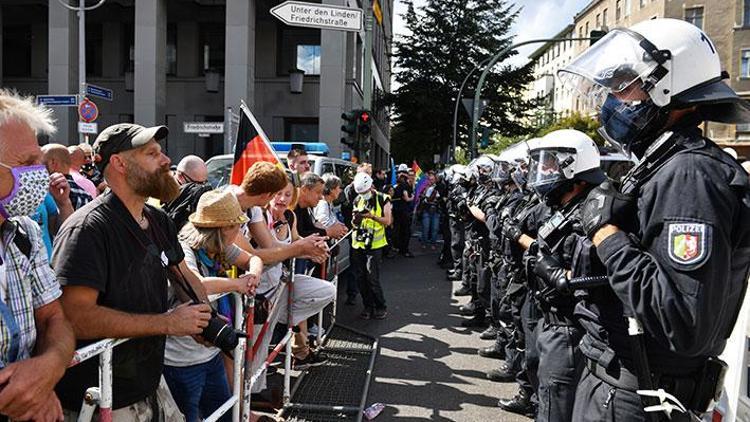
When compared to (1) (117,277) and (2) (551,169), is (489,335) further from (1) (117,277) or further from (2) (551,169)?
(1) (117,277)

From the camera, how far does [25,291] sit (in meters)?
1.87

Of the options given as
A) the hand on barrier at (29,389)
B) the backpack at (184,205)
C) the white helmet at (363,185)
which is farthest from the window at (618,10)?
the hand on barrier at (29,389)

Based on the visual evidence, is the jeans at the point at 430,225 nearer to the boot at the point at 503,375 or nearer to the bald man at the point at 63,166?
the boot at the point at 503,375

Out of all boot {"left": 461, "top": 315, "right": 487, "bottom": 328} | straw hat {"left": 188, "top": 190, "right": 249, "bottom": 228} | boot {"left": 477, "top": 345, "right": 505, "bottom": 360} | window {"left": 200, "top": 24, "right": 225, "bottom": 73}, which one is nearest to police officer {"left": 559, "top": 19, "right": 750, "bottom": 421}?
straw hat {"left": 188, "top": 190, "right": 249, "bottom": 228}

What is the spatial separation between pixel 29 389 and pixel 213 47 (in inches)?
928

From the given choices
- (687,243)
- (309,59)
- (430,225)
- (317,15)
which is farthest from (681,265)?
(309,59)

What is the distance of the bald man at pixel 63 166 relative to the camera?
5129mm

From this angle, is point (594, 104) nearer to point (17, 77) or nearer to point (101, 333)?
point (101, 333)

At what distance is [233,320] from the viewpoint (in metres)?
3.68

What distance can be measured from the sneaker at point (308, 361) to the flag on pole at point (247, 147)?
1.92 m

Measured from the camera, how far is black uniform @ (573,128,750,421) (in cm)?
179

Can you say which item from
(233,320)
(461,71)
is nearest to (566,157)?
(233,320)

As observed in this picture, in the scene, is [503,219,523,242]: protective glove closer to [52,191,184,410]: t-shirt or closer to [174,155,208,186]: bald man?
[52,191,184,410]: t-shirt

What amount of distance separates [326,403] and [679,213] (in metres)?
3.69
